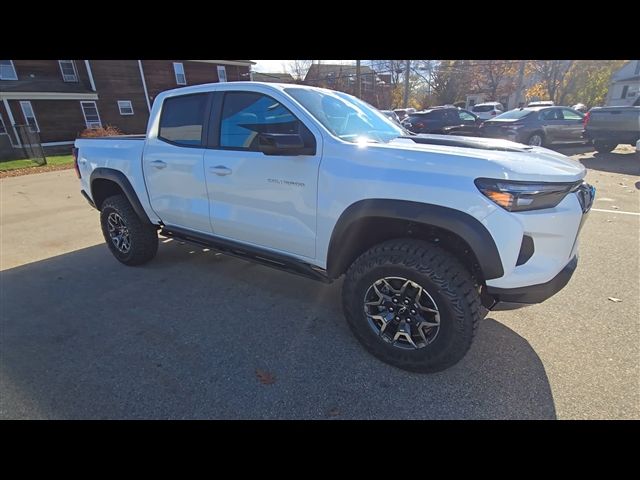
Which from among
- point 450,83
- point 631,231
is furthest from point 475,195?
point 450,83

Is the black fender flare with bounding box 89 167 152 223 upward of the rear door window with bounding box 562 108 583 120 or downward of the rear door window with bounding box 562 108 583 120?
downward

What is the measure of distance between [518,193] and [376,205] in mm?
820

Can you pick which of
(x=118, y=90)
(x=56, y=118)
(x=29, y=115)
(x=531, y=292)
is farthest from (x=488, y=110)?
(x=29, y=115)

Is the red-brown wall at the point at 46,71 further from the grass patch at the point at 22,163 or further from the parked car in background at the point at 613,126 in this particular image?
the parked car in background at the point at 613,126

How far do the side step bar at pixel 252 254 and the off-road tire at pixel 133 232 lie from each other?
402 mm

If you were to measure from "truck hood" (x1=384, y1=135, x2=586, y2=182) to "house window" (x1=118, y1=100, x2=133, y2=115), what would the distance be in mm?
26635

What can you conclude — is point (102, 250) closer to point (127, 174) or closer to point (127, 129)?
point (127, 174)

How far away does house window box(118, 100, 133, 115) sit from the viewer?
23391mm

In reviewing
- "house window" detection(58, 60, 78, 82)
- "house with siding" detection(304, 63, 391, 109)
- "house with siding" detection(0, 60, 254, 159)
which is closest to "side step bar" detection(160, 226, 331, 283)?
"house with siding" detection(0, 60, 254, 159)

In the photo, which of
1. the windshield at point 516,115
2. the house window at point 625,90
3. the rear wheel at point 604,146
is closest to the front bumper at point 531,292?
the windshield at point 516,115

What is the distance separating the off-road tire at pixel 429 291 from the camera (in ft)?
7.14

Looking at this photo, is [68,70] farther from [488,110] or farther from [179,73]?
[488,110]

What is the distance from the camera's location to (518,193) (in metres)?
1.96

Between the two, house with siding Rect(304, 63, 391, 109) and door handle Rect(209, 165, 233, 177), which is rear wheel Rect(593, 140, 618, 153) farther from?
house with siding Rect(304, 63, 391, 109)
